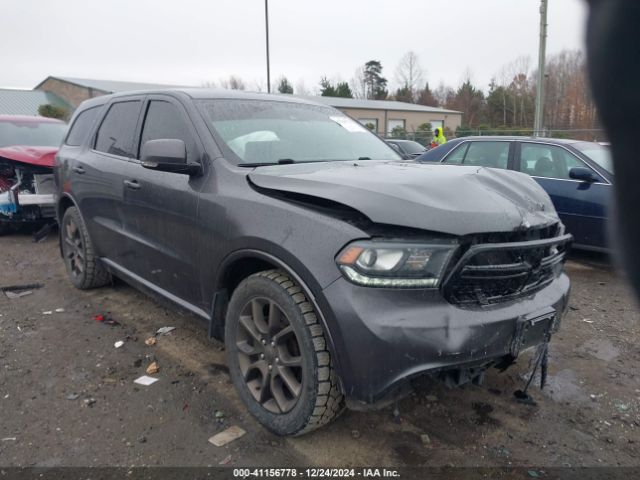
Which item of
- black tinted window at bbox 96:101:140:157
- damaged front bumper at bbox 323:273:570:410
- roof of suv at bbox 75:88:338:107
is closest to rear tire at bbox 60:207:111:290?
black tinted window at bbox 96:101:140:157

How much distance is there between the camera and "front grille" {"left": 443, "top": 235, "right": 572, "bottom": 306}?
7.18 ft

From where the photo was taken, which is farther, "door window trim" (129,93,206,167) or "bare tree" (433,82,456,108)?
"bare tree" (433,82,456,108)

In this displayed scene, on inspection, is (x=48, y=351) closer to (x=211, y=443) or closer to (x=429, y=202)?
(x=211, y=443)

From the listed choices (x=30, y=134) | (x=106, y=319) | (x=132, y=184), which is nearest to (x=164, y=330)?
(x=106, y=319)

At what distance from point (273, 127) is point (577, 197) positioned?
13.8ft

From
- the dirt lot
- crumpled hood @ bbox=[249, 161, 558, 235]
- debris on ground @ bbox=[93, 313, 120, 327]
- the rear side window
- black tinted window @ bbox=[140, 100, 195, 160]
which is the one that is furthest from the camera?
the rear side window

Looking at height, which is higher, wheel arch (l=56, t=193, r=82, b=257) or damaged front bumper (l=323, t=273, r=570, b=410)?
wheel arch (l=56, t=193, r=82, b=257)

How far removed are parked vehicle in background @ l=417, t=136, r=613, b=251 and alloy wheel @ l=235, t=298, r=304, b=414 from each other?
3.34 m

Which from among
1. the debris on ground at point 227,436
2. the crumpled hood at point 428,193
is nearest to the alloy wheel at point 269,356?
the debris on ground at point 227,436

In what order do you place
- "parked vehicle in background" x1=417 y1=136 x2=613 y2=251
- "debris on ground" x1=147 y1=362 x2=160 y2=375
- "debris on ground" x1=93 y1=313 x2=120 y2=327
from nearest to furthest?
"debris on ground" x1=147 y1=362 x2=160 y2=375
"debris on ground" x1=93 y1=313 x2=120 y2=327
"parked vehicle in background" x1=417 y1=136 x2=613 y2=251

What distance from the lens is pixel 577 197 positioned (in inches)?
232

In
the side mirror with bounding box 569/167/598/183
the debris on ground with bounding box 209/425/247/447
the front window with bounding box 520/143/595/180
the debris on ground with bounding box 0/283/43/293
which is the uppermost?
the front window with bounding box 520/143/595/180

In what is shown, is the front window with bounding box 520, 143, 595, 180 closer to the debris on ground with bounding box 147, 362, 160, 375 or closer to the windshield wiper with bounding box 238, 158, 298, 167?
the windshield wiper with bounding box 238, 158, 298, 167

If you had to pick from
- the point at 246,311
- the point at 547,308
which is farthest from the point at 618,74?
the point at 246,311
